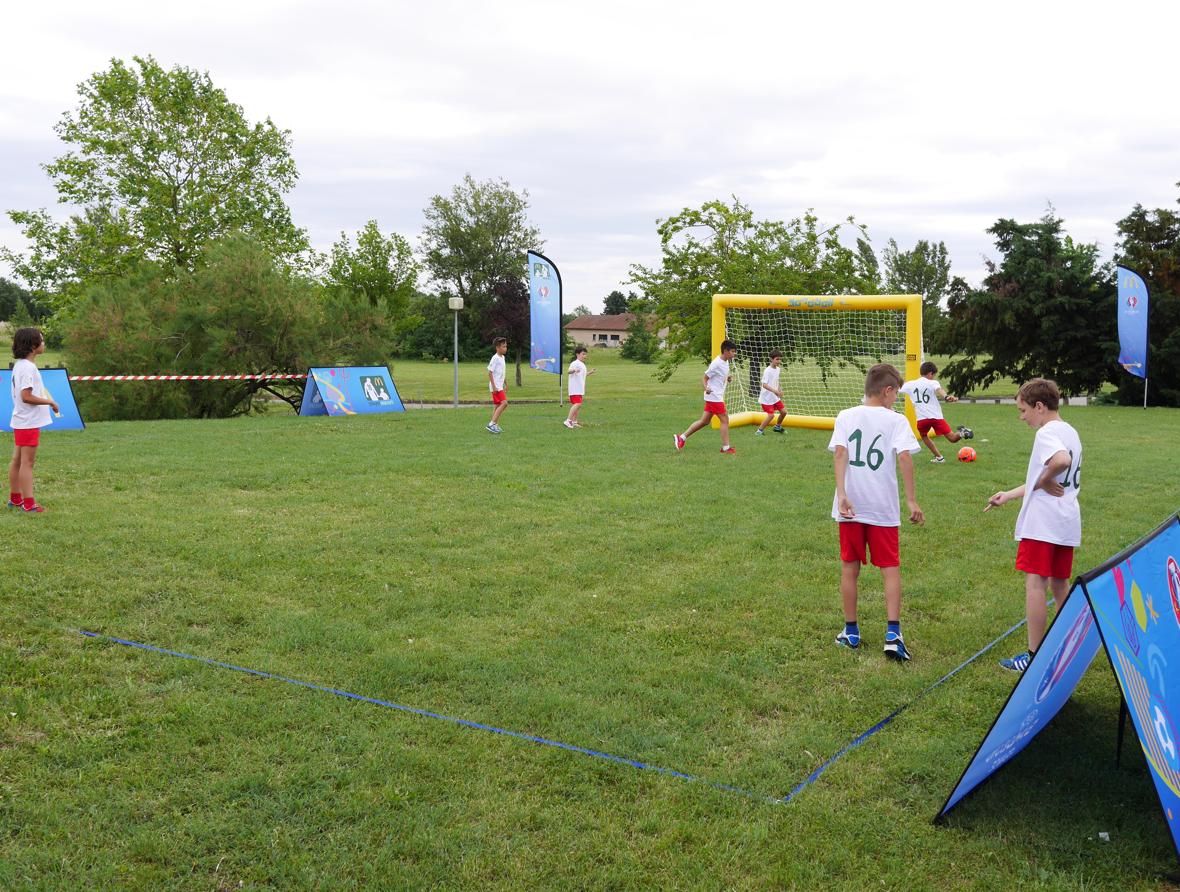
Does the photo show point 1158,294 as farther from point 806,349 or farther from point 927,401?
point 927,401

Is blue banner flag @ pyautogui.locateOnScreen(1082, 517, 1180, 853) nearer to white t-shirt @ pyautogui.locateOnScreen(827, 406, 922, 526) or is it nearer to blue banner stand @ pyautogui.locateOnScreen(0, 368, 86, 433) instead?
white t-shirt @ pyautogui.locateOnScreen(827, 406, 922, 526)

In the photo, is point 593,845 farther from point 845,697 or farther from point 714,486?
point 714,486

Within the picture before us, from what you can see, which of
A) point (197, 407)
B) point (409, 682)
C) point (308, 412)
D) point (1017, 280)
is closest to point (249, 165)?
point (197, 407)

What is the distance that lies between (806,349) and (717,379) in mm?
10378

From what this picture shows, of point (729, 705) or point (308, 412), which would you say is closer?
point (729, 705)

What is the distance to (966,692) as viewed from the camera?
15.9 ft

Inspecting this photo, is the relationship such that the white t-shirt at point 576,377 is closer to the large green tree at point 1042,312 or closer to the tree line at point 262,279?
the tree line at point 262,279

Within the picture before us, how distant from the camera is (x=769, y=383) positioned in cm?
1677

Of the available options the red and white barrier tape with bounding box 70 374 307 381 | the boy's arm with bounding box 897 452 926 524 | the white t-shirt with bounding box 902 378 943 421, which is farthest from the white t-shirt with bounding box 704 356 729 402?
the red and white barrier tape with bounding box 70 374 307 381

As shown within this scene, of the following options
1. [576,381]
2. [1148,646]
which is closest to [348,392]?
[576,381]

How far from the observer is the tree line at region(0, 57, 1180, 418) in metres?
23.5

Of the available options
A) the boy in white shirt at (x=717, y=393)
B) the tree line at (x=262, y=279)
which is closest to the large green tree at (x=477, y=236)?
the tree line at (x=262, y=279)

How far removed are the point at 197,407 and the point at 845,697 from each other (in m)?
22.7

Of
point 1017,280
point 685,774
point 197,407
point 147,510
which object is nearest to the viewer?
point 685,774
